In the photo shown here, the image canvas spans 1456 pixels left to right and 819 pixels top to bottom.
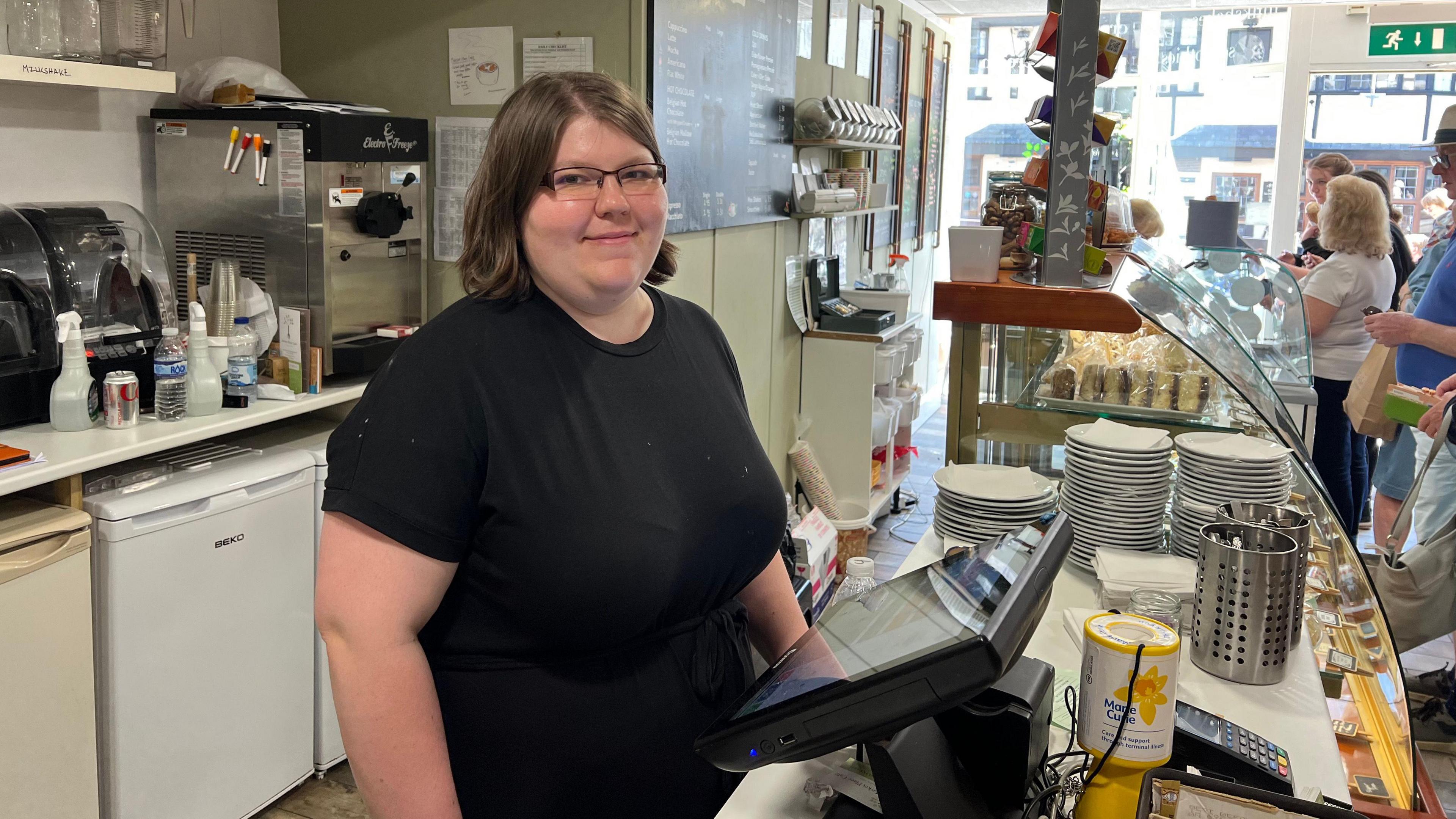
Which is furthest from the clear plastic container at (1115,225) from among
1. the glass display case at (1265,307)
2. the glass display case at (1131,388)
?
the glass display case at (1265,307)

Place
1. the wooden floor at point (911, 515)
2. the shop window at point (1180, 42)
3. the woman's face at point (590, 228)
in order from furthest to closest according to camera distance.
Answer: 1. the shop window at point (1180, 42)
2. the wooden floor at point (911, 515)
3. the woman's face at point (590, 228)

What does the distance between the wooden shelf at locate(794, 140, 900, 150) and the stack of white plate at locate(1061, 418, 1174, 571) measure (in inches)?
123

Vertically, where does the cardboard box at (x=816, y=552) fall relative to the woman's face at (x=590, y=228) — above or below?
below

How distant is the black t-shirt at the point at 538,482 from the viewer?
4.04 feet

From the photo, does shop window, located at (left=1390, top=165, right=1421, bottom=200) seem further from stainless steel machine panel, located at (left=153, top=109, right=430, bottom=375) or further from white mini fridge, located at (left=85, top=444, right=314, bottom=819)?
white mini fridge, located at (left=85, top=444, right=314, bottom=819)

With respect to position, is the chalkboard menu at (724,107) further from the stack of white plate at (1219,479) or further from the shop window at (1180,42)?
the shop window at (1180,42)

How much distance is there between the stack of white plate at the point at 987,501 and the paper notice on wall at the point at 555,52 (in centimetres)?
178

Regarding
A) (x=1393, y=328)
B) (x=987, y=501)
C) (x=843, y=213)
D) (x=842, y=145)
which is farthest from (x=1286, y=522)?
(x=843, y=213)

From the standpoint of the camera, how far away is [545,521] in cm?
128

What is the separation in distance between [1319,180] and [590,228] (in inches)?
240

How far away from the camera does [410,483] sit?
1213 mm

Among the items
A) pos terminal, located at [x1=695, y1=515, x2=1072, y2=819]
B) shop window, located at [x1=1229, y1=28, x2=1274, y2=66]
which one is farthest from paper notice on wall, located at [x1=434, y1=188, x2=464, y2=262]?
shop window, located at [x1=1229, y1=28, x2=1274, y2=66]

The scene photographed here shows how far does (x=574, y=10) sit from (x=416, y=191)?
72 cm

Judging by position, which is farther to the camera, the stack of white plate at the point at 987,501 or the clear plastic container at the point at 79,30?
the clear plastic container at the point at 79,30
